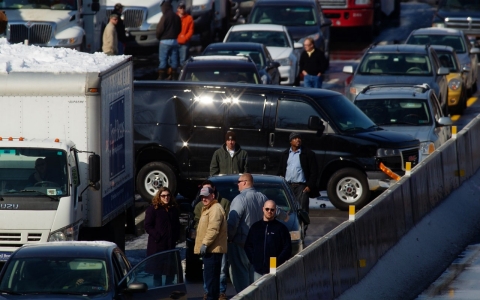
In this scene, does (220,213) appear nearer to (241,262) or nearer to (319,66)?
(241,262)

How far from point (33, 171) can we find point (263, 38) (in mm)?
18696

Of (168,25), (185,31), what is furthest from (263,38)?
(168,25)

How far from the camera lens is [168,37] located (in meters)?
31.1

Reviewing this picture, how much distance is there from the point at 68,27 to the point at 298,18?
8313 mm

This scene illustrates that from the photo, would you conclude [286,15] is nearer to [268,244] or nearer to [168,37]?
[168,37]

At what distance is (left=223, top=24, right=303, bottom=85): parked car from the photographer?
31094 mm

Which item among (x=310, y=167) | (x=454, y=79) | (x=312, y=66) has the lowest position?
(x=454, y=79)

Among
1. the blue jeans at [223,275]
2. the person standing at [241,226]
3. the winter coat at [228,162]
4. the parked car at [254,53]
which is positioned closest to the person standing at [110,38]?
the parked car at [254,53]

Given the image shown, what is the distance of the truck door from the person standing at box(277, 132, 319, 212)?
78.0 inches

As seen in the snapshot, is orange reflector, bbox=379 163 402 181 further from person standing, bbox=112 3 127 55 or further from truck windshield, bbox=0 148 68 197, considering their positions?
person standing, bbox=112 3 127 55

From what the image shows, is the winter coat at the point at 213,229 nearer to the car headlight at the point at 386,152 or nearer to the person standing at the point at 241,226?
the person standing at the point at 241,226

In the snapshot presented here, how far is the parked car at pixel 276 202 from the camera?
50.0 ft

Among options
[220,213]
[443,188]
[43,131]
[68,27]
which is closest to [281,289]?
[220,213]

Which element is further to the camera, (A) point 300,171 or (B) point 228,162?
(B) point 228,162
